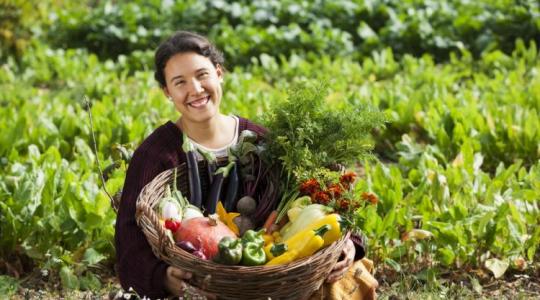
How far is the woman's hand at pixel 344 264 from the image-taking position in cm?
320

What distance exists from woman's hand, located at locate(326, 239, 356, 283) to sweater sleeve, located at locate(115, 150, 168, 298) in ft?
Result: 1.88

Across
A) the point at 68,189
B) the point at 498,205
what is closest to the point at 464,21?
the point at 498,205

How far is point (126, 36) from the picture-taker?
33.2 feet

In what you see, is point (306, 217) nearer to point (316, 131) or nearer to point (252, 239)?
point (252, 239)

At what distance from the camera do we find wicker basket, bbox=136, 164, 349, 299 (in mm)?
2869

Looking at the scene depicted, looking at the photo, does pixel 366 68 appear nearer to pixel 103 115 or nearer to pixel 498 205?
pixel 103 115

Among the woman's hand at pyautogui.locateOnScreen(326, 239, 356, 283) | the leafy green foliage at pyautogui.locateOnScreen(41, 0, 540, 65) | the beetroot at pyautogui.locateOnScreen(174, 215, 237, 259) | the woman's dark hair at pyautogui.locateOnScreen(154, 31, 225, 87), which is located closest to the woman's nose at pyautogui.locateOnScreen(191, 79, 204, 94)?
the woman's dark hair at pyautogui.locateOnScreen(154, 31, 225, 87)

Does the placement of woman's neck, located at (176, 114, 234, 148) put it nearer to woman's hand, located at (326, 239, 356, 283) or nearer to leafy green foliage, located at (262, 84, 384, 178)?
leafy green foliage, located at (262, 84, 384, 178)

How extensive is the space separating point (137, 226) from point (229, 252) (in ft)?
1.68

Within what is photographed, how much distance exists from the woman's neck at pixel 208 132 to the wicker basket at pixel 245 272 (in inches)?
20.2

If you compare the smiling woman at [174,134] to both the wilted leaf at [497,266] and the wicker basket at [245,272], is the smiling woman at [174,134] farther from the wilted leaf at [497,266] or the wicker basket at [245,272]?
the wilted leaf at [497,266]

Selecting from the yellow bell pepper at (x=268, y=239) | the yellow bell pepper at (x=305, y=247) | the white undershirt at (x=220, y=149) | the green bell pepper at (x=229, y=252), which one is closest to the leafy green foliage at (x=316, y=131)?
the white undershirt at (x=220, y=149)

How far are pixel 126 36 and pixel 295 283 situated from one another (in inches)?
297

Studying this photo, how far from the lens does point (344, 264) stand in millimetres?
3240
